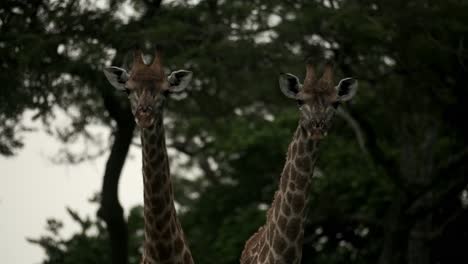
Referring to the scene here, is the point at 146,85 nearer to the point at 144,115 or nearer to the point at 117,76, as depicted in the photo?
the point at 144,115

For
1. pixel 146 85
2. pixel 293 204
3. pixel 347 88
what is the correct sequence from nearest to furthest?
pixel 146 85, pixel 293 204, pixel 347 88

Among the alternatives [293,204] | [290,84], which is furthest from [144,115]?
[293,204]

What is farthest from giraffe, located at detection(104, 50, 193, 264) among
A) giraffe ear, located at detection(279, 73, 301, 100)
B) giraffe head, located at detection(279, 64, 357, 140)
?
giraffe head, located at detection(279, 64, 357, 140)

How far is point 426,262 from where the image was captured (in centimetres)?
2244

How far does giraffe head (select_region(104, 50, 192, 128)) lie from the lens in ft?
32.9

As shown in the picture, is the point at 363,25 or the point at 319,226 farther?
the point at 319,226

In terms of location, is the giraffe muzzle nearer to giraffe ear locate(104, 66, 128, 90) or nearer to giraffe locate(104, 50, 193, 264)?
giraffe locate(104, 50, 193, 264)

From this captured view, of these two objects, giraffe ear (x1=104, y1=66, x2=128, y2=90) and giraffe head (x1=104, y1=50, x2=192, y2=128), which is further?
giraffe ear (x1=104, y1=66, x2=128, y2=90)

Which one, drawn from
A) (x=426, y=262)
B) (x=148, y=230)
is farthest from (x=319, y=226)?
(x=148, y=230)

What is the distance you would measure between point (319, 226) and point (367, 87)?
322 cm

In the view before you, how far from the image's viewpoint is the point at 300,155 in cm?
1054

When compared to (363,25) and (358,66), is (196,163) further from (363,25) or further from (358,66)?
(363,25)

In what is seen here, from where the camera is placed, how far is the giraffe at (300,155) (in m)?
10.2

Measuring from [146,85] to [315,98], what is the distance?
1.50 metres
